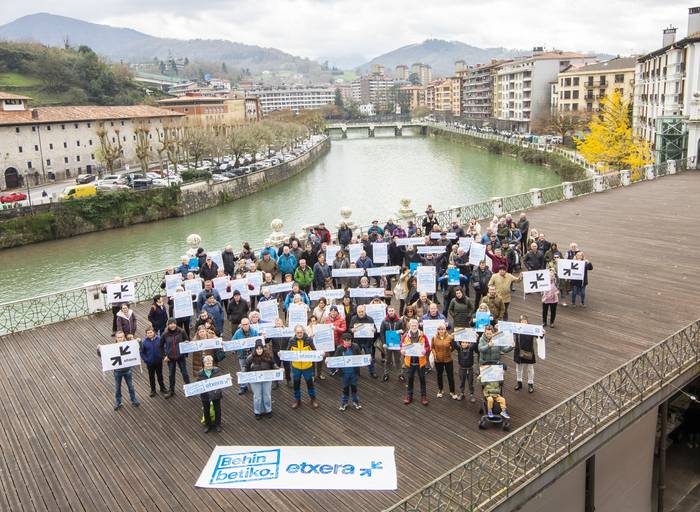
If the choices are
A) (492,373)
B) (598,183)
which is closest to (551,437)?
(492,373)

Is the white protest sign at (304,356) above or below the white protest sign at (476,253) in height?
below

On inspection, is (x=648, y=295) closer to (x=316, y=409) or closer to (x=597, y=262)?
(x=597, y=262)

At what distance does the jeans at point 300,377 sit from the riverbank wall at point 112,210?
1559 inches

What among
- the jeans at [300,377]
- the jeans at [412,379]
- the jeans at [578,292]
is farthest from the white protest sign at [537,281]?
the jeans at [300,377]

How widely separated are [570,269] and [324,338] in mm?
6717

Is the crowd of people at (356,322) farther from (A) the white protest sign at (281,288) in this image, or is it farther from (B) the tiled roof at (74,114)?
(B) the tiled roof at (74,114)

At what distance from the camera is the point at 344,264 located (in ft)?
50.2

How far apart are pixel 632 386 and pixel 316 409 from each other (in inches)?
216

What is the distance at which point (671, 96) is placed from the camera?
48.9m

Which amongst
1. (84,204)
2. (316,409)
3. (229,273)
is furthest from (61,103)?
(316,409)

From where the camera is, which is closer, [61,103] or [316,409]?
[316,409]

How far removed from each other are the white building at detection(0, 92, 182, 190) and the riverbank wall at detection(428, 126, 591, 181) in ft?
160

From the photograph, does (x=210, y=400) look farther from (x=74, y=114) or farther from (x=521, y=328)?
(x=74, y=114)

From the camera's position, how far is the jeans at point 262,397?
33.8ft
